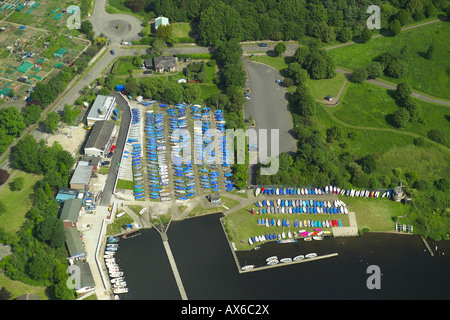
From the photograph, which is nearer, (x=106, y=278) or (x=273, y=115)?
(x=106, y=278)

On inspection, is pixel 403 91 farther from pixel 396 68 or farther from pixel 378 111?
pixel 396 68

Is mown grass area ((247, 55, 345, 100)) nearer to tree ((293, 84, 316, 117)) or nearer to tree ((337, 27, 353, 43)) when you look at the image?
tree ((293, 84, 316, 117))

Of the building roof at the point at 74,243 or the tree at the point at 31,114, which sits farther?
the tree at the point at 31,114

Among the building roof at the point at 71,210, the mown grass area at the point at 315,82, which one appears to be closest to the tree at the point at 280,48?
the mown grass area at the point at 315,82

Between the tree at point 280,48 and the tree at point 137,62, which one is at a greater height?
the tree at point 280,48

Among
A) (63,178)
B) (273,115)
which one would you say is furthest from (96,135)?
(273,115)

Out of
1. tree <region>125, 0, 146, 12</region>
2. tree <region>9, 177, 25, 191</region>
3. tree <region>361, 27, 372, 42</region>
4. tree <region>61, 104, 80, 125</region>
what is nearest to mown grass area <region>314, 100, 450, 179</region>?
tree <region>361, 27, 372, 42</region>

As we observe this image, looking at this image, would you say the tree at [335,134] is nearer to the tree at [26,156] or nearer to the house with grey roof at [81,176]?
the house with grey roof at [81,176]

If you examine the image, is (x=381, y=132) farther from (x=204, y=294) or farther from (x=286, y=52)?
(x=204, y=294)
